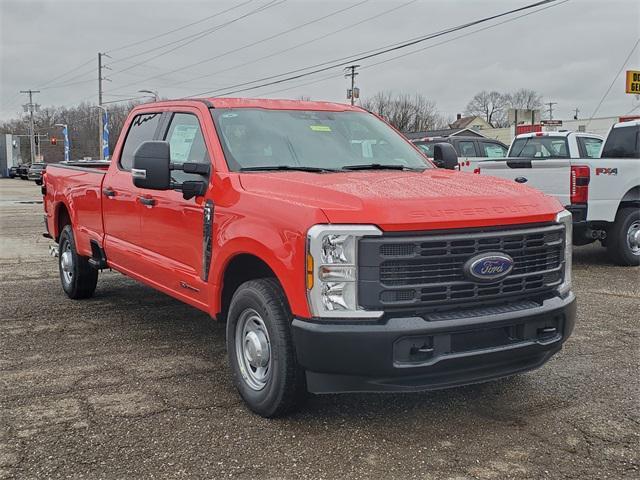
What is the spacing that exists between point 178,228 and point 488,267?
229 centimetres

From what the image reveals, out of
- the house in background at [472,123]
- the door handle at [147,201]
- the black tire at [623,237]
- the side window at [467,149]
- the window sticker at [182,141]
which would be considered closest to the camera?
the window sticker at [182,141]

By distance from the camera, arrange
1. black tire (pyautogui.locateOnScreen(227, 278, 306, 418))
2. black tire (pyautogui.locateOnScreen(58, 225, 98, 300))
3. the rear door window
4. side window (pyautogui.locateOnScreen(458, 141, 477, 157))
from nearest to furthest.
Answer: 1. black tire (pyautogui.locateOnScreen(227, 278, 306, 418))
2. black tire (pyautogui.locateOnScreen(58, 225, 98, 300))
3. the rear door window
4. side window (pyautogui.locateOnScreen(458, 141, 477, 157))

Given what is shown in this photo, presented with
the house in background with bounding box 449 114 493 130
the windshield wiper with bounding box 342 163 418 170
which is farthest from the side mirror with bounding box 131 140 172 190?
the house in background with bounding box 449 114 493 130

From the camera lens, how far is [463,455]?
3.51 meters

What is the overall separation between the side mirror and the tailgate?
5.69 m

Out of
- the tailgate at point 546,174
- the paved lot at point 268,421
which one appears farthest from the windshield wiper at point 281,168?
the tailgate at point 546,174

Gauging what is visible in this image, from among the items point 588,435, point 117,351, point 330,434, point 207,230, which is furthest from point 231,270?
point 588,435

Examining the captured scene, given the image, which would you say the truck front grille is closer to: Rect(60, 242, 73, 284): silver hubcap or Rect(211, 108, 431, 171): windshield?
Rect(211, 108, 431, 171): windshield

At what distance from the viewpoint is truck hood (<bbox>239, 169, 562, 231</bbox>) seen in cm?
349

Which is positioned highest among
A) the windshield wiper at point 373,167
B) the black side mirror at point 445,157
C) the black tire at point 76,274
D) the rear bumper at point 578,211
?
the black side mirror at point 445,157

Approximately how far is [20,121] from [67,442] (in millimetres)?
127765

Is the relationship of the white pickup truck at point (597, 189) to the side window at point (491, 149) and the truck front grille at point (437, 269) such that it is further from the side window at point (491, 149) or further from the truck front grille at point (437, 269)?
the side window at point (491, 149)

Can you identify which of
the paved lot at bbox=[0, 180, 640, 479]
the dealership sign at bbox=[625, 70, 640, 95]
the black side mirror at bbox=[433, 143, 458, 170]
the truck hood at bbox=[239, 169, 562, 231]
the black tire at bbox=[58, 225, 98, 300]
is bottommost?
the paved lot at bbox=[0, 180, 640, 479]

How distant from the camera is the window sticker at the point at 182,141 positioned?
504cm
